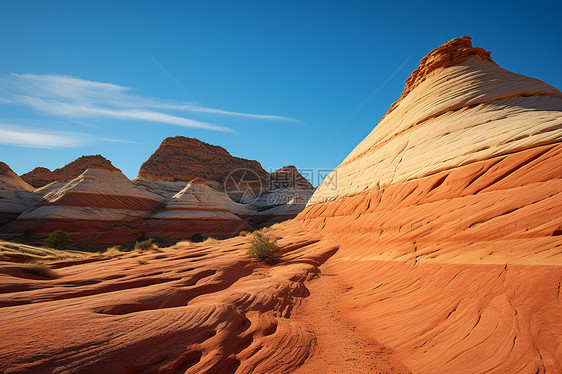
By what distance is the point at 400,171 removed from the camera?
11797 mm

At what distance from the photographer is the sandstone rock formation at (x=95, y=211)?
82.6 feet

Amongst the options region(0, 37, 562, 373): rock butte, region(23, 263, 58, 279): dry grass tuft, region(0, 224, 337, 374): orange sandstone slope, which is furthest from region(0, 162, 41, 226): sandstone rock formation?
region(0, 224, 337, 374): orange sandstone slope

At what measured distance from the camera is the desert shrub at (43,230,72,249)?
18.5 metres

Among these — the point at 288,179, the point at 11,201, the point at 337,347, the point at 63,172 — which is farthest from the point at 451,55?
the point at 63,172

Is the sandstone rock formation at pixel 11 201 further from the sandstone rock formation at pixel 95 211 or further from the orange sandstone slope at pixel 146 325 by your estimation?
the orange sandstone slope at pixel 146 325

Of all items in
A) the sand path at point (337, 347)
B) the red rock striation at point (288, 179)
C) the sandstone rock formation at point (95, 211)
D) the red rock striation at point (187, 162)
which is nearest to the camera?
the sand path at point (337, 347)

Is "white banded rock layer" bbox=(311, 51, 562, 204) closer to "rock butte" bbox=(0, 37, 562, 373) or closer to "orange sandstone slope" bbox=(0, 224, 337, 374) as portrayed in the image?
"rock butte" bbox=(0, 37, 562, 373)

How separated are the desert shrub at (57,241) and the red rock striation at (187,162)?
44.4 meters

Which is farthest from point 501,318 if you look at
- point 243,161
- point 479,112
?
point 243,161

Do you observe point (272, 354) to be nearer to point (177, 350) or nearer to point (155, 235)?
point (177, 350)

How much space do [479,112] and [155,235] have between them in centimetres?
3065

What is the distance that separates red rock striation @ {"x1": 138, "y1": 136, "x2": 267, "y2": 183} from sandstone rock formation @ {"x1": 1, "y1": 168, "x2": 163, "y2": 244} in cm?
2784

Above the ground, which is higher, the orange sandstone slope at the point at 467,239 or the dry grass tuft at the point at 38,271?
the orange sandstone slope at the point at 467,239

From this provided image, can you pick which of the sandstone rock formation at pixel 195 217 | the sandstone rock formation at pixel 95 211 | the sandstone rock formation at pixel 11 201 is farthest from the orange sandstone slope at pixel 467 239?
the sandstone rock formation at pixel 11 201
